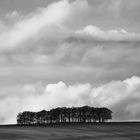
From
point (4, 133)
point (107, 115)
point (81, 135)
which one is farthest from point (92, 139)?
point (107, 115)

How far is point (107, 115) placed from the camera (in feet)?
277

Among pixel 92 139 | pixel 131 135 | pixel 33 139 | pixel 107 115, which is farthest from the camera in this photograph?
pixel 107 115

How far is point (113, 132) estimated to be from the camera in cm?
6209

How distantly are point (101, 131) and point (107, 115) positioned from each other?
871 inches

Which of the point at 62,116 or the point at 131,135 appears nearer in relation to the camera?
the point at 131,135

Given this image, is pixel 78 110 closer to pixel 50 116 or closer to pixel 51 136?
pixel 50 116

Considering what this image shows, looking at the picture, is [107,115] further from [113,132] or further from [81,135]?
[81,135]

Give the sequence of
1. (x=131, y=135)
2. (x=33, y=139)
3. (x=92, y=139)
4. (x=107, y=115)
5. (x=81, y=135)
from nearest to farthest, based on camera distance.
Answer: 1. (x=33, y=139)
2. (x=92, y=139)
3. (x=81, y=135)
4. (x=131, y=135)
5. (x=107, y=115)

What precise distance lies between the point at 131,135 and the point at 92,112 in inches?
1063

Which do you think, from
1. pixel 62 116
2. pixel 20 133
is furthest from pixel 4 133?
pixel 62 116

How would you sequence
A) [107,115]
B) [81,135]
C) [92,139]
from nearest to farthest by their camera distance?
[92,139], [81,135], [107,115]

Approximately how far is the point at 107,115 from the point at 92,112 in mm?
4035

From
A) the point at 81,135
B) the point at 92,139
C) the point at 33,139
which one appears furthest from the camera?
the point at 81,135

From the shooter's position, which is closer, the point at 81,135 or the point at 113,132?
the point at 81,135
